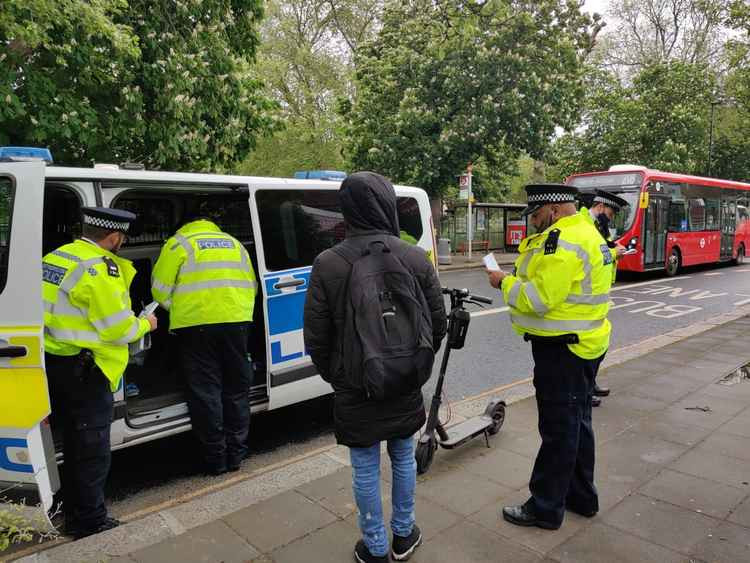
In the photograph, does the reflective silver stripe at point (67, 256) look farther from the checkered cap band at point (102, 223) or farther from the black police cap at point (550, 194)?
the black police cap at point (550, 194)

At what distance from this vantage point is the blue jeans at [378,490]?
2.53 metres

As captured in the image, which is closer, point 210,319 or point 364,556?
point 364,556

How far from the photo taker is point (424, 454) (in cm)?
349

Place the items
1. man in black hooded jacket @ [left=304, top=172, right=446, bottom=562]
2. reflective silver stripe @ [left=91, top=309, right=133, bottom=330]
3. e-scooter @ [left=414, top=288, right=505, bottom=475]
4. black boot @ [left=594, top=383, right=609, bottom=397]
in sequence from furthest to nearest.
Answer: black boot @ [left=594, top=383, right=609, bottom=397] < e-scooter @ [left=414, top=288, right=505, bottom=475] < reflective silver stripe @ [left=91, top=309, right=133, bottom=330] < man in black hooded jacket @ [left=304, top=172, right=446, bottom=562]

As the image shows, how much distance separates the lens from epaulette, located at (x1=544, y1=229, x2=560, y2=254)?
277 centimetres

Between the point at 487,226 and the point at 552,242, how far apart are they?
23179mm

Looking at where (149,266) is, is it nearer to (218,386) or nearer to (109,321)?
(218,386)

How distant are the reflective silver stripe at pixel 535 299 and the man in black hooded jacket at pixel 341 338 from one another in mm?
495

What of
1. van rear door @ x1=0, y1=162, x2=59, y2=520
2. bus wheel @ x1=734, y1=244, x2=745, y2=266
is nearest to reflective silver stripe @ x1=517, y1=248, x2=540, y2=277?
van rear door @ x1=0, y1=162, x2=59, y2=520

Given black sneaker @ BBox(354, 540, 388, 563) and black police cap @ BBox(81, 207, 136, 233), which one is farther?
black police cap @ BBox(81, 207, 136, 233)

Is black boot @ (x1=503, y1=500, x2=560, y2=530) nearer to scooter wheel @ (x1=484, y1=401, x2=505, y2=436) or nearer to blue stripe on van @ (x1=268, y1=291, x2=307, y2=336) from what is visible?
scooter wheel @ (x1=484, y1=401, x2=505, y2=436)

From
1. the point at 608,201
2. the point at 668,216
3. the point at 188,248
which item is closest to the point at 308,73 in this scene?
the point at 668,216

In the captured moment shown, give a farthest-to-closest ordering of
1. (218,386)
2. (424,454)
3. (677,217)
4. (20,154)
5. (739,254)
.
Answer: (739,254) → (677,217) → (218,386) → (424,454) → (20,154)

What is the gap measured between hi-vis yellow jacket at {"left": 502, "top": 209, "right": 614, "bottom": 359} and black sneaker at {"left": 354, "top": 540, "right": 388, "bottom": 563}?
1.29m
